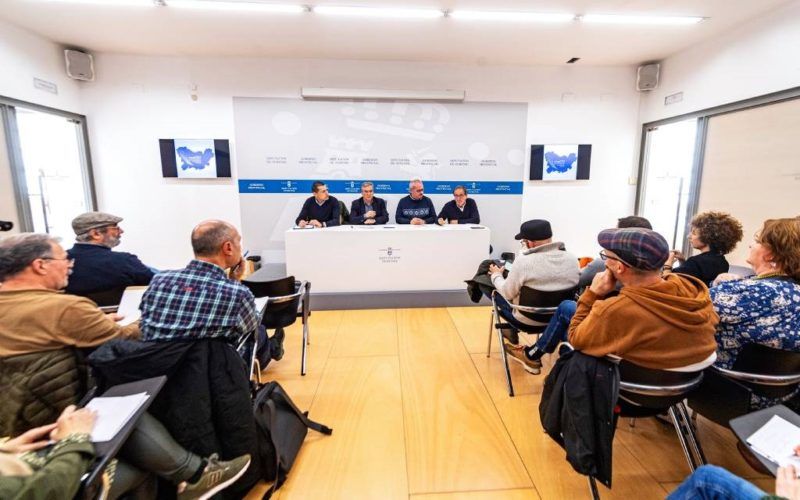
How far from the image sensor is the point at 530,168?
17.8 ft

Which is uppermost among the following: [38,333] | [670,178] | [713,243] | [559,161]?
[559,161]

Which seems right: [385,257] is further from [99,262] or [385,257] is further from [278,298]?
[99,262]

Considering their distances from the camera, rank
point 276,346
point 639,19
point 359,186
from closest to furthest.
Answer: point 276,346, point 639,19, point 359,186

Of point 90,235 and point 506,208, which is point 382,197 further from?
point 90,235

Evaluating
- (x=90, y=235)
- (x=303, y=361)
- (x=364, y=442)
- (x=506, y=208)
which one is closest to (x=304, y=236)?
(x=303, y=361)

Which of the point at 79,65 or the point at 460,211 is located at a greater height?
→ the point at 79,65

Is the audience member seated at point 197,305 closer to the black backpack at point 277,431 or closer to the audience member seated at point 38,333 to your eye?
the audience member seated at point 38,333

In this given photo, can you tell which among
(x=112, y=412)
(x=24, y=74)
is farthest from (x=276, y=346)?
(x=24, y=74)

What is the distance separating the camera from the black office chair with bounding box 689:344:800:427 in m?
1.44

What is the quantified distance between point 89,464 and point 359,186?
4.65 meters

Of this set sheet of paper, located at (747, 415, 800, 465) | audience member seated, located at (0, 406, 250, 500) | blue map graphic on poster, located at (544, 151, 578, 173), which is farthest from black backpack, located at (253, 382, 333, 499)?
blue map graphic on poster, located at (544, 151, 578, 173)

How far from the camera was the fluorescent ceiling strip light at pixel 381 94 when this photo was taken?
4.89 meters

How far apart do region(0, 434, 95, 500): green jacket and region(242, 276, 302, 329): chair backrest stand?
4.78 ft

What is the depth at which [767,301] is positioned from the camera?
1.45 meters
